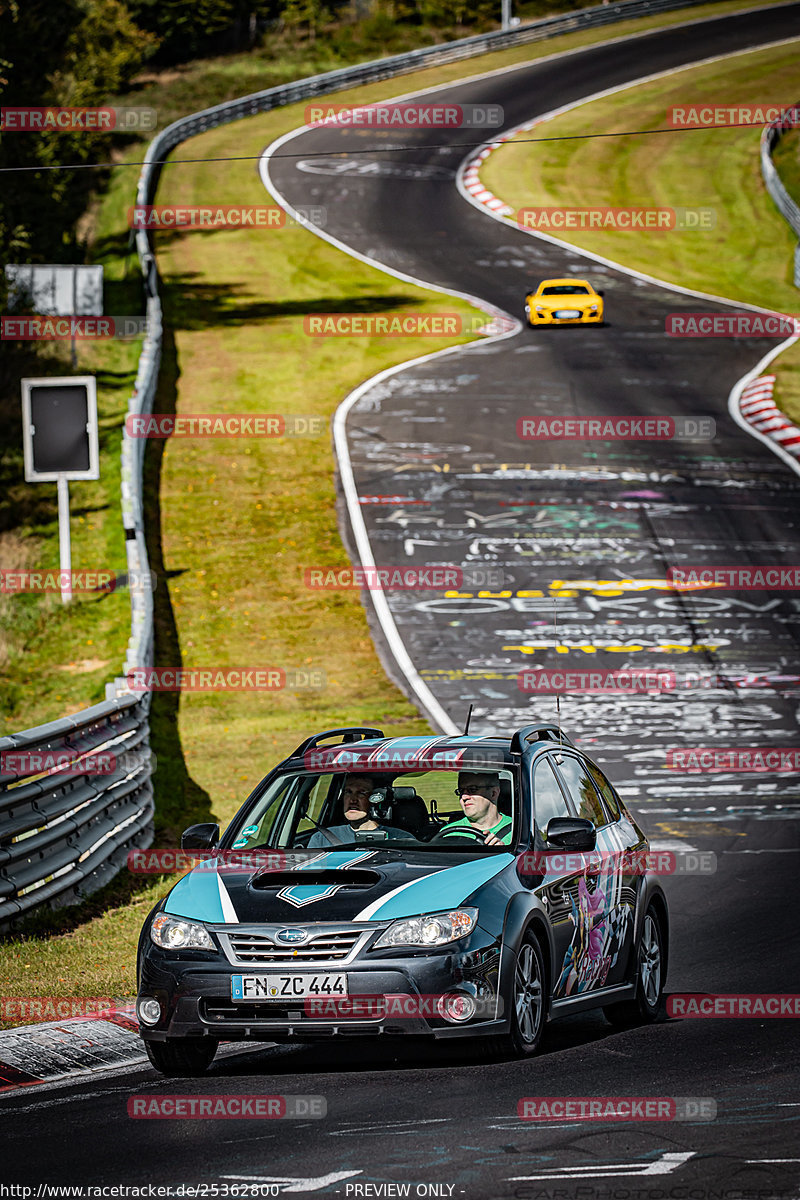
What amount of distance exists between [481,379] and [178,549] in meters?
11.3

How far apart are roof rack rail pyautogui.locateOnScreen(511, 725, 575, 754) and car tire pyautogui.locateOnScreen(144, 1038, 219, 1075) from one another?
2.16m

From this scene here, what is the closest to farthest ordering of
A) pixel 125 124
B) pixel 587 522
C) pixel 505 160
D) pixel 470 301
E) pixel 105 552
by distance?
1. pixel 105 552
2. pixel 587 522
3. pixel 470 301
4. pixel 505 160
5. pixel 125 124

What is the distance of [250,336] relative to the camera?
4047cm

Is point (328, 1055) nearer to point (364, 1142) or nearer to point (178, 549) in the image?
point (364, 1142)

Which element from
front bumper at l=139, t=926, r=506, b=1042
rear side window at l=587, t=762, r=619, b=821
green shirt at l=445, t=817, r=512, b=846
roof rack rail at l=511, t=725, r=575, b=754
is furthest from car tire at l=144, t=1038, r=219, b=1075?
rear side window at l=587, t=762, r=619, b=821

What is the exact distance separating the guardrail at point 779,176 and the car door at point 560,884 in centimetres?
4074

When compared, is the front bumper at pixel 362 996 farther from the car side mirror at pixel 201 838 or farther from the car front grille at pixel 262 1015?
the car side mirror at pixel 201 838

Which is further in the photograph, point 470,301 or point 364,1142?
point 470,301

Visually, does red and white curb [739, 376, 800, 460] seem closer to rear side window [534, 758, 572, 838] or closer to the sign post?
the sign post

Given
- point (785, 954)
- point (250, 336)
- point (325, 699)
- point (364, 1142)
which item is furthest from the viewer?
point (250, 336)

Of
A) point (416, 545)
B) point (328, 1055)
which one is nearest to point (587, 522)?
point (416, 545)

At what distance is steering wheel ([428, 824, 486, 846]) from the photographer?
27.2ft

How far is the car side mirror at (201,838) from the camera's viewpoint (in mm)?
8367

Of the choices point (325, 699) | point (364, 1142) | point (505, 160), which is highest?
point (505, 160)
